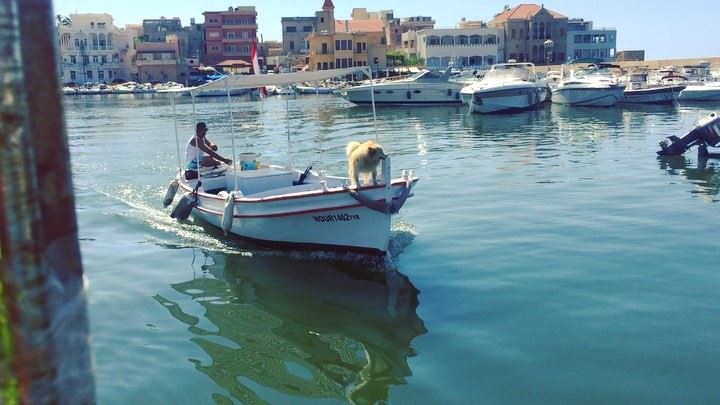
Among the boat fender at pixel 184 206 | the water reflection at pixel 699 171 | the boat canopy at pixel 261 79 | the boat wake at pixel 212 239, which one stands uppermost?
the boat canopy at pixel 261 79

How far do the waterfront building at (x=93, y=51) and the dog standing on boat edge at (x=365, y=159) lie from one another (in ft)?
370

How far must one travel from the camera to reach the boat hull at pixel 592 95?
44.9 metres

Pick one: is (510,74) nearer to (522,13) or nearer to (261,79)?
(261,79)

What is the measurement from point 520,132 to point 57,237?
32235 mm

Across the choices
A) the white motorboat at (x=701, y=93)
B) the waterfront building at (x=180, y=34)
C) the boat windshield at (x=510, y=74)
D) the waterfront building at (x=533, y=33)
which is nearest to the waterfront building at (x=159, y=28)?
the waterfront building at (x=180, y=34)

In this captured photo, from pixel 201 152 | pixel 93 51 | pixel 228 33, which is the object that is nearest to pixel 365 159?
pixel 201 152

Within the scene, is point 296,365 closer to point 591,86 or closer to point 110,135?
point 110,135

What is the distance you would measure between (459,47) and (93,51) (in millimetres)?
62184

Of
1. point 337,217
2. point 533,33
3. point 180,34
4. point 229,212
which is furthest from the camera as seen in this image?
point 180,34

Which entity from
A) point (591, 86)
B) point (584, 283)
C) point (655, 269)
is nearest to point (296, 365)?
point (584, 283)

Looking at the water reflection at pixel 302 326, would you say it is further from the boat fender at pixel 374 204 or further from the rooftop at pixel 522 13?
the rooftop at pixel 522 13

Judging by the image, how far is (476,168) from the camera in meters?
21.5

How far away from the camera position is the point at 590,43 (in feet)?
341

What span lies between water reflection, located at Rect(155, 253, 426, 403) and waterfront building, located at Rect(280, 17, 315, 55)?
119 m
